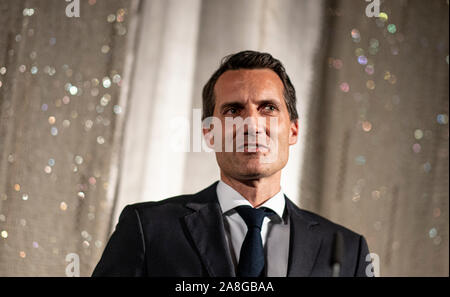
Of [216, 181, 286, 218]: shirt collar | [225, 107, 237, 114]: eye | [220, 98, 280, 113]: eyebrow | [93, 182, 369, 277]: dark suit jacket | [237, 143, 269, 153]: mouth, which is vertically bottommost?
[93, 182, 369, 277]: dark suit jacket

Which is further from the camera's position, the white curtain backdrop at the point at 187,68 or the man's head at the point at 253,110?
the white curtain backdrop at the point at 187,68

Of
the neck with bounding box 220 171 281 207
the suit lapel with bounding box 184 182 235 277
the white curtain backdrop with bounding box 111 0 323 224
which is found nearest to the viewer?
the suit lapel with bounding box 184 182 235 277

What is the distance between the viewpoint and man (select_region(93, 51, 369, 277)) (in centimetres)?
108

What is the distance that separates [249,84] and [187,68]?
1.15 ft

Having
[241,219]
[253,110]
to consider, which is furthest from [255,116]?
[241,219]

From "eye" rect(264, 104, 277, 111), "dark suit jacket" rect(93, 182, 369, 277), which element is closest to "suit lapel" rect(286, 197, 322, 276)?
"dark suit jacket" rect(93, 182, 369, 277)

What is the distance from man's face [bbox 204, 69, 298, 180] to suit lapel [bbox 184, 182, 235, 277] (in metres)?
0.09

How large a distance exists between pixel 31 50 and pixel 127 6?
0.29m

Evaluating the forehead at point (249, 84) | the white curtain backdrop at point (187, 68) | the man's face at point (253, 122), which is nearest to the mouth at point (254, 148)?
the man's face at point (253, 122)

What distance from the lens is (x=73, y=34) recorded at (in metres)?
1.40

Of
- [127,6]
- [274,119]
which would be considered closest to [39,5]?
[127,6]

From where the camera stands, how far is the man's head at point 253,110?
1141 millimetres

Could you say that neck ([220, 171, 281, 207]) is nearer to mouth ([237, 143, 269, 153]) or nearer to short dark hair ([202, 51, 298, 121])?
mouth ([237, 143, 269, 153])

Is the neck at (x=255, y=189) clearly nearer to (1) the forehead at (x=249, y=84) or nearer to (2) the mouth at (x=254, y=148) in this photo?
(2) the mouth at (x=254, y=148)
